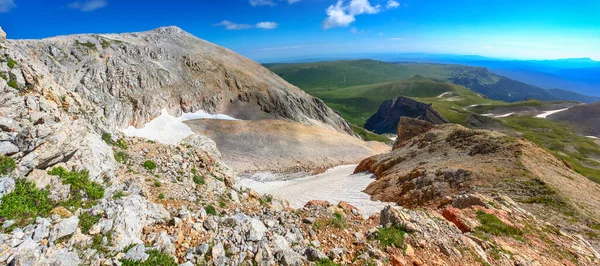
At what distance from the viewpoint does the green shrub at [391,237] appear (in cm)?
1164

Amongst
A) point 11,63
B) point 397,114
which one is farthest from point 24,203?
point 397,114

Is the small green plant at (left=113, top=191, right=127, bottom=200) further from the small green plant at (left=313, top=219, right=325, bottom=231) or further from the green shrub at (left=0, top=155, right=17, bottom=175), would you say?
the small green plant at (left=313, top=219, right=325, bottom=231)

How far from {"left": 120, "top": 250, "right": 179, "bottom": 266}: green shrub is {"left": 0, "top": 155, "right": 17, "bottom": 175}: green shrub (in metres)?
5.34

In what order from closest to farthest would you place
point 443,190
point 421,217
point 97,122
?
point 421,217 < point 97,122 < point 443,190

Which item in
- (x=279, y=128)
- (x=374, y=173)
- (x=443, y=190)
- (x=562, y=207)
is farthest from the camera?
(x=279, y=128)

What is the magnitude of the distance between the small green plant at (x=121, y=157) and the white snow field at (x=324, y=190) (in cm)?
1909

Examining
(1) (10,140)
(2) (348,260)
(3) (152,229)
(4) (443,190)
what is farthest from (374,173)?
(1) (10,140)

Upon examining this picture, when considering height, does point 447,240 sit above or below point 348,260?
below

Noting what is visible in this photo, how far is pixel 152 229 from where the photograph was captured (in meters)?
9.31

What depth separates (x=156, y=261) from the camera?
312 inches

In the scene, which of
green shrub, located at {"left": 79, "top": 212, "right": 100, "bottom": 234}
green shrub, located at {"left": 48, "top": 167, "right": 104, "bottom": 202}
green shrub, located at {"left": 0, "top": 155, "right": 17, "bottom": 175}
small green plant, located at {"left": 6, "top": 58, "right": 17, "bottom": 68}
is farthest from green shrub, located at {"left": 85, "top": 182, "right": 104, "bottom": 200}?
small green plant, located at {"left": 6, "top": 58, "right": 17, "bottom": 68}

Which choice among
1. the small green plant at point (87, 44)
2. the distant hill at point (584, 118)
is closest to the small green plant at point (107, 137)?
the small green plant at point (87, 44)

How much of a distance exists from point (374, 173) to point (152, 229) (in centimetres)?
3494

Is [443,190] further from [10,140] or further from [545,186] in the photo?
[10,140]
